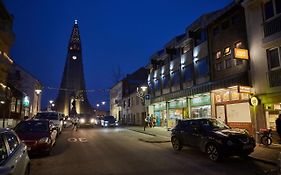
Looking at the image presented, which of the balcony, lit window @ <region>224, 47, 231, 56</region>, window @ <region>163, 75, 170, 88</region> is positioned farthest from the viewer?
window @ <region>163, 75, 170, 88</region>

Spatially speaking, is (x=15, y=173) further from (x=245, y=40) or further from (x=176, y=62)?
(x=176, y=62)

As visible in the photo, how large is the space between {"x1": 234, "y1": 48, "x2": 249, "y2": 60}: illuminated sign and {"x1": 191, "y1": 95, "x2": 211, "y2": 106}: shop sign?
6.33 metres

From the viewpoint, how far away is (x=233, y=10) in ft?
59.6

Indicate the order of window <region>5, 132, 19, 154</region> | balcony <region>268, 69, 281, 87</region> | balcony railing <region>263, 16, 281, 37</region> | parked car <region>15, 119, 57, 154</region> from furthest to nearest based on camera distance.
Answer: balcony railing <region>263, 16, 281, 37</region> < balcony <region>268, 69, 281, 87</region> < parked car <region>15, 119, 57, 154</region> < window <region>5, 132, 19, 154</region>

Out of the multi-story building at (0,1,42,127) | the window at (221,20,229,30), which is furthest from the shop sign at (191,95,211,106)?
the multi-story building at (0,1,42,127)

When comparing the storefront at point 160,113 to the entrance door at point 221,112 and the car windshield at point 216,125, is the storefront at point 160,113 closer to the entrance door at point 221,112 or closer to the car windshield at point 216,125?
the entrance door at point 221,112

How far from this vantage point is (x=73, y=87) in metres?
83.0

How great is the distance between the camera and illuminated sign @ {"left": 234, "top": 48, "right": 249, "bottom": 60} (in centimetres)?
1556

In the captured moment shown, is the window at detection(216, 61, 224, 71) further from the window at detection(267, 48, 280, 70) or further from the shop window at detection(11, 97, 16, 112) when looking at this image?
the shop window at detection(11, 97, 16, 112)

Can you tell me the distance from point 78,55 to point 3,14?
66.3 metres

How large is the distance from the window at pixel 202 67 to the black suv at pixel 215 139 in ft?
32.3

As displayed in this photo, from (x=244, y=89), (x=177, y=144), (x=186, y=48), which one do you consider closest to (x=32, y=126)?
(x=177, y=144)

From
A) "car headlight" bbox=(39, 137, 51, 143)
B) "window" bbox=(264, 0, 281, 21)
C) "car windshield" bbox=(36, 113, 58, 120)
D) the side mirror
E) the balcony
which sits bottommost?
"car headlight" bbox=(39, 137, 51, 143)

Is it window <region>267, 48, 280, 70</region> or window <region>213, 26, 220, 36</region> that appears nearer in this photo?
window <region>267, 48, 280, 70</region>
